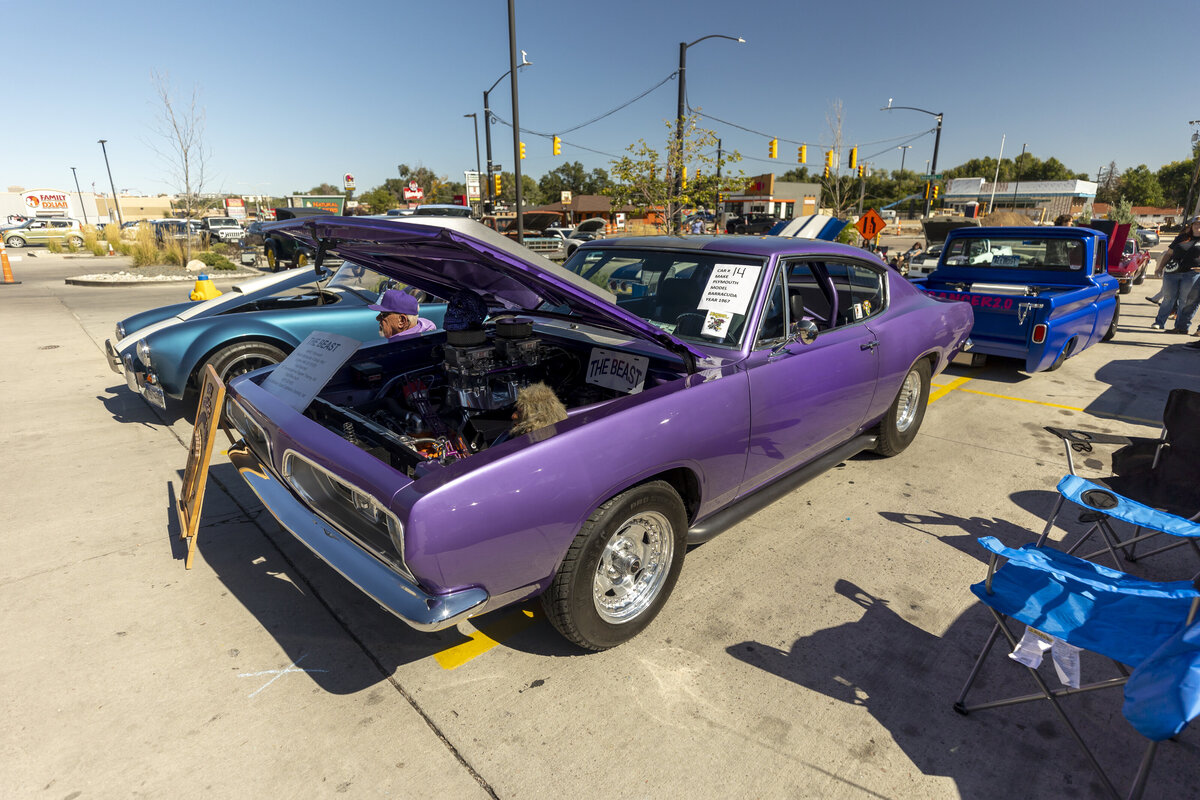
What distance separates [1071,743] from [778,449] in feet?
5.35

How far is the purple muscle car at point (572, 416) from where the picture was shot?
214 cm

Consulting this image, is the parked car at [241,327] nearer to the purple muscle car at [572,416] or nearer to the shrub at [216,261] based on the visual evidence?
the purple muscle car at [572,416]

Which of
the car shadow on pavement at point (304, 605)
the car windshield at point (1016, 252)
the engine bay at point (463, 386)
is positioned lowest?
the car shadow on pavement at point (304, 605)

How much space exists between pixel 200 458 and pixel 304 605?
973 millimetres

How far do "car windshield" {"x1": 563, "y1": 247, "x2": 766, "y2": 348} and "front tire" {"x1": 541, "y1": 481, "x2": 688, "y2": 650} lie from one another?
971mm

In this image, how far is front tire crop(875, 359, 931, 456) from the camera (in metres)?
4.61

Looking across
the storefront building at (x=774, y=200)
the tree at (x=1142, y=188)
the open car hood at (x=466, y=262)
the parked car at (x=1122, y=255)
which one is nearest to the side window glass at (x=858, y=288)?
the open car hood at (x=466, y=262)

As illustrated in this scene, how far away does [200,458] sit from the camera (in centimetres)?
322

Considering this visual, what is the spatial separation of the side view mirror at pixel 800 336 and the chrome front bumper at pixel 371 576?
194cm

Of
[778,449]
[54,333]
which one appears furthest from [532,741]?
[54,333]

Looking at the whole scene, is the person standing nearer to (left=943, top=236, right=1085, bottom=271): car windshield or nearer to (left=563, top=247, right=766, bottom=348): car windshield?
(left=943, top=236, right=1085, bottom=271): car windshield

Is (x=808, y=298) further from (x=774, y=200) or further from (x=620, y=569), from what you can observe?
(x=774, y=200)

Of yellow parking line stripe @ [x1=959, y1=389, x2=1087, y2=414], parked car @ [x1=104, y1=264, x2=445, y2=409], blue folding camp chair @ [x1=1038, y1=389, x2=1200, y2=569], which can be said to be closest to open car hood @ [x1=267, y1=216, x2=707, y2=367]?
parked car @ [x1=104, y1=264, x2=445, y2=409]

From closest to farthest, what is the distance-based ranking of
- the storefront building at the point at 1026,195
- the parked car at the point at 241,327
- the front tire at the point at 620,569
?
the front tire at the point at 620,569 < the parked car at the point at 241,327 < the storefront building at the point at 1026,195
